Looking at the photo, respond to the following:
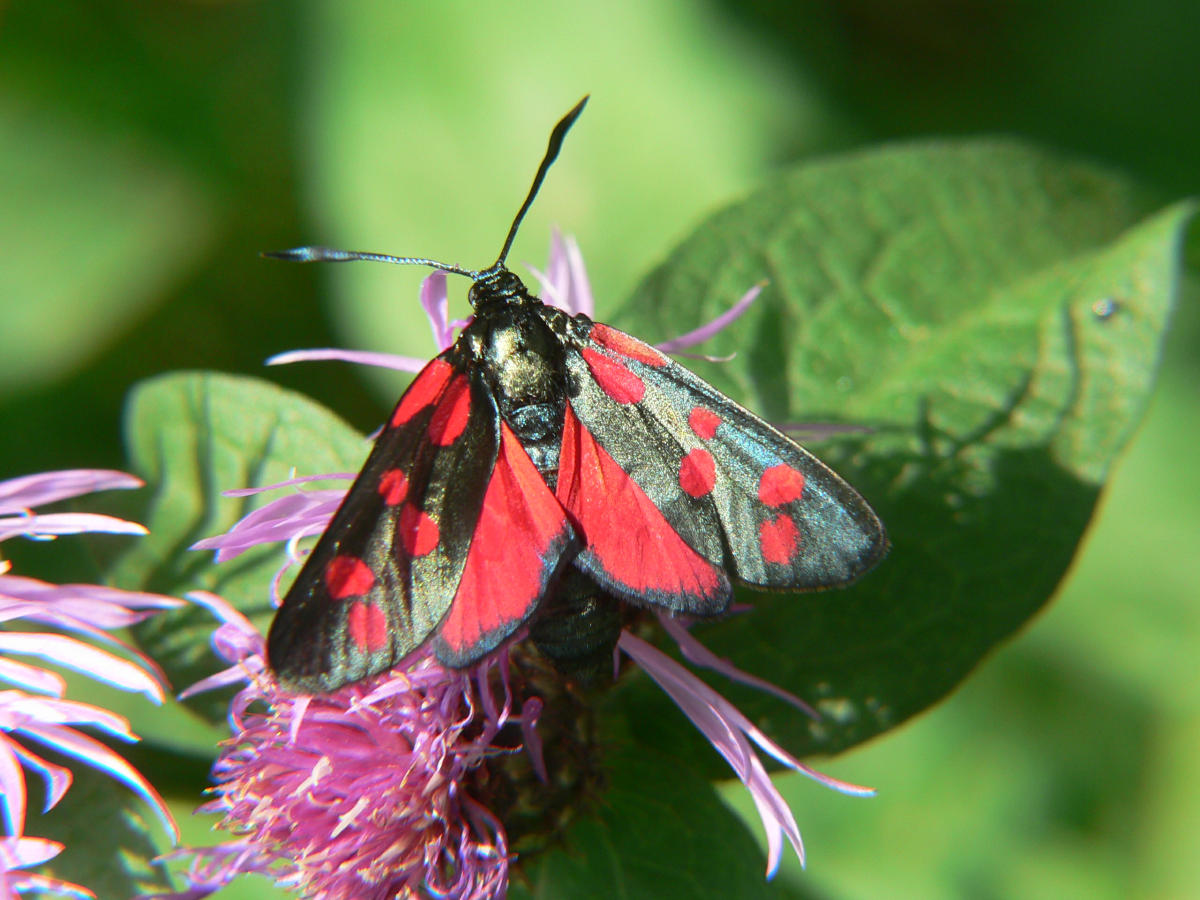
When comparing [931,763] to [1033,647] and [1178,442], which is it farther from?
[1178,442]

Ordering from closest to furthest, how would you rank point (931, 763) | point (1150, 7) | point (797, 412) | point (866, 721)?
point (866, 721) < point (797, 412) < point (931, 763) < point (1150, 7)

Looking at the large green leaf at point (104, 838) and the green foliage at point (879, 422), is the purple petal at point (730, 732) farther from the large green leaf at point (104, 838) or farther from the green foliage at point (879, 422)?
the large green leaf at point (104, 838)

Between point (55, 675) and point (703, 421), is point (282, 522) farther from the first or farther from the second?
point (703, 421)

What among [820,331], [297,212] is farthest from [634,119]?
[820,331]

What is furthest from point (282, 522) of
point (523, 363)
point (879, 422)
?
point (879, 422)

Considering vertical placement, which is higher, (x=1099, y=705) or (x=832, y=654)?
(x=832, y=654)

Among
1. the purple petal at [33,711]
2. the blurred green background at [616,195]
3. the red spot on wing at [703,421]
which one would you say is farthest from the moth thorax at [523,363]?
the blurred green background at [616,195]
